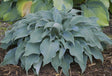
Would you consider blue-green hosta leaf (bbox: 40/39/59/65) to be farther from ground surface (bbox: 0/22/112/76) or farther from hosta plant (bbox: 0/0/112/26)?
hosta plant (bbox: 0/0/112/26)

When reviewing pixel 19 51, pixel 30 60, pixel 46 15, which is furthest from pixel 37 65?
pixel 46 15

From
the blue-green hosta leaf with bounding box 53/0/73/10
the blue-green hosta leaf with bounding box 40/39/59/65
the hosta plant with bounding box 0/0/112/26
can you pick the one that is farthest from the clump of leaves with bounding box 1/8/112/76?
the hosta plant with bounding box 0/0/112/26

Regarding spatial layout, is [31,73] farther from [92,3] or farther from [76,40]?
[92,3]

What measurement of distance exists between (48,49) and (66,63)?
340mm

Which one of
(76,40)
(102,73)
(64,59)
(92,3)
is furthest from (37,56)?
(92,3)

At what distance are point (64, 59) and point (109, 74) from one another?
70 cm

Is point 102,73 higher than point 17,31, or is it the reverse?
point 17,31

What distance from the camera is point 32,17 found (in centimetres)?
288

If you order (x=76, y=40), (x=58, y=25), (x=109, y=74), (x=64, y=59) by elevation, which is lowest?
(x=109, y=74)

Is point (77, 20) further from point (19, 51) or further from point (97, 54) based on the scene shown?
point (19, 51)

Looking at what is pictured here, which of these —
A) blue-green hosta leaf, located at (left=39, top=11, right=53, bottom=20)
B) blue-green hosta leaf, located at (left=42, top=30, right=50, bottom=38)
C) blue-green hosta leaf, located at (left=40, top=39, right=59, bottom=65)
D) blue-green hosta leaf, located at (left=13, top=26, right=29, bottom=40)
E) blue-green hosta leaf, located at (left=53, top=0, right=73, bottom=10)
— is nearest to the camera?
blue-green hosta leaf, located at (left=40, top=39, right=59, bottom=65)

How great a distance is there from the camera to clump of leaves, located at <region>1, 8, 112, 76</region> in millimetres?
2506

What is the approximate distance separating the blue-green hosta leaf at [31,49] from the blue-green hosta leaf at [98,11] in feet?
5.46

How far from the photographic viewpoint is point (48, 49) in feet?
8.13
